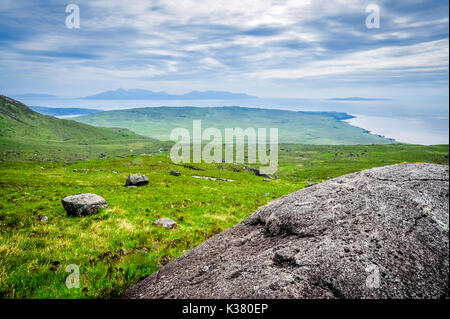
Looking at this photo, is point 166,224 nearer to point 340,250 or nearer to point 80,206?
point 80,206

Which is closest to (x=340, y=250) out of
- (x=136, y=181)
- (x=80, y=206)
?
(x=80, y=206)

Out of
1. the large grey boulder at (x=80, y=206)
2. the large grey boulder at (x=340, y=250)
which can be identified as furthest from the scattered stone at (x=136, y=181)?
the large grey boulder at (x=340, y=250)

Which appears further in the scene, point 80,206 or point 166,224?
point 80,206

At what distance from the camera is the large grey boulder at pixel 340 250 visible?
435 cm

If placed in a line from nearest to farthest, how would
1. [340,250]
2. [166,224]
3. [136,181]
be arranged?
[340,250], [166,224], [136,181]

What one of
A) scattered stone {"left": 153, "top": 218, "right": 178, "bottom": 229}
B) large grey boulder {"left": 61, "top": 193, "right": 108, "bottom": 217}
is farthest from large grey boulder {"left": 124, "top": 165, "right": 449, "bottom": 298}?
large grey boulder {"left": 61, "top": 193, "right": 108, "bottom": 217}

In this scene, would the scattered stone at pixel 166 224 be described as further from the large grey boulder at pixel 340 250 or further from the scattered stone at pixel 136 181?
the scattered stone at pixel 136 181

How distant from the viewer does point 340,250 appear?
195 inches

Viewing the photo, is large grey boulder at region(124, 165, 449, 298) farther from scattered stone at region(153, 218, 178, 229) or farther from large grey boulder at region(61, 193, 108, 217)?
large grey boulder at region(61, 193, 108, 217)
